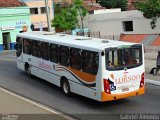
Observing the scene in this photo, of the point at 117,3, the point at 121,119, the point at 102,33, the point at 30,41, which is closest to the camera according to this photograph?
the point at 121,119

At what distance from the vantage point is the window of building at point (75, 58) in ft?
52.7

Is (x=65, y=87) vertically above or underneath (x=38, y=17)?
underneath

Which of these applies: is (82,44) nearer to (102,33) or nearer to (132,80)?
(132,80)

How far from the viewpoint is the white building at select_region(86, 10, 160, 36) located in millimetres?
43094

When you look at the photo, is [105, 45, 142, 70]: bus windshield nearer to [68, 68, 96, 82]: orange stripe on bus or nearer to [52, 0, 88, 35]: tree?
[68, 68, 96, 82]: orange stripe on bus

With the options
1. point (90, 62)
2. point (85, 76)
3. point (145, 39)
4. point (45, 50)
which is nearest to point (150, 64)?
point (45, 50)

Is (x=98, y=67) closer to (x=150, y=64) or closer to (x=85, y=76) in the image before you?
(x=85, y=76)

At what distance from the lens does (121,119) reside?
525 inches

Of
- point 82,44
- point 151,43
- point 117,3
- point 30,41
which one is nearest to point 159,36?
point 151,43

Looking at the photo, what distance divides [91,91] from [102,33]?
33.7m

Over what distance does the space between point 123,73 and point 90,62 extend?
1.30 m

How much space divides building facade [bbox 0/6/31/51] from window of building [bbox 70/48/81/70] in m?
35.2

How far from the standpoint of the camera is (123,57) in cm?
1501

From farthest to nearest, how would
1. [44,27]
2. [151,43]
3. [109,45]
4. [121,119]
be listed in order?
[44,27] → [151,43] → [109,45] → [121,119]
